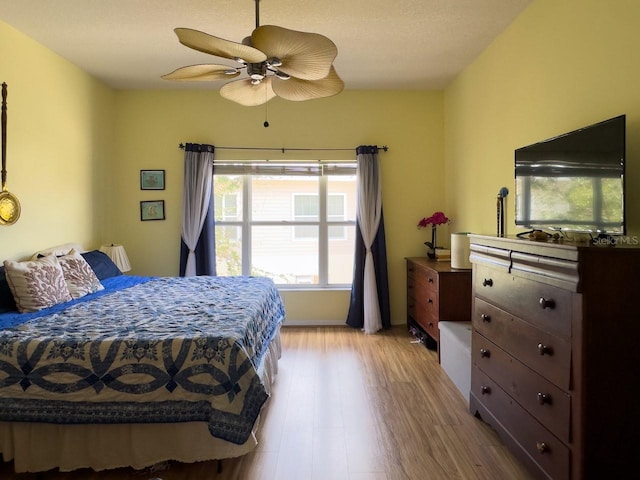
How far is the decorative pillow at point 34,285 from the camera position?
240cm

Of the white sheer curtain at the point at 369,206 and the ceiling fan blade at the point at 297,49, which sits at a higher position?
the ceiling fan blade at the point at 297,49

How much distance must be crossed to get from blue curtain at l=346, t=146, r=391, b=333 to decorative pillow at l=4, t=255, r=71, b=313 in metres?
2.81

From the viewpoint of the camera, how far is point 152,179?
4383 mm

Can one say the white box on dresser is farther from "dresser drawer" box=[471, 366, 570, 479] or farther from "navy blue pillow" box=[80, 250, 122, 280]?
"navy blue pillow" box=[80, 250, 122, 280]

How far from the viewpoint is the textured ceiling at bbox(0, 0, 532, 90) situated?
264 centimetres

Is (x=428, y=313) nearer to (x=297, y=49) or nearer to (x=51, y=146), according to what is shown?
(x=297, y=49)

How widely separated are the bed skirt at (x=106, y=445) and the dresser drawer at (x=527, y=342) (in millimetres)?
1413

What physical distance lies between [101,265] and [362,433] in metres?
2.79

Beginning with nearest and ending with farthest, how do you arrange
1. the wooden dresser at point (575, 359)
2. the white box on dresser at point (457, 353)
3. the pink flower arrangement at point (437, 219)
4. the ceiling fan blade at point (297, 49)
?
the wooden dresser at point (575, 359), the ceiling fan blade at point (297, 49), the white box on dresser at point (457, 353), the pink flower arrangement at point (437, 219)

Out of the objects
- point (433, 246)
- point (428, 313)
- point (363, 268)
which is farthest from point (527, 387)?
point (363, 268)

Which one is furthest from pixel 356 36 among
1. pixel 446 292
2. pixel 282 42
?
pixel 446 292

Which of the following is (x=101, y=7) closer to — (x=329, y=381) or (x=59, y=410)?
(x=59, y=410)

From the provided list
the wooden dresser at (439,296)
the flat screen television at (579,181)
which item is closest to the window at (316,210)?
the wooden dresser at (439,296)

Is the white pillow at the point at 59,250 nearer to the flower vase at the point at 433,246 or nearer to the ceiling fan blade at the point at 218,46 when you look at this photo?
the ceiling fan blade at the point at 218,46
